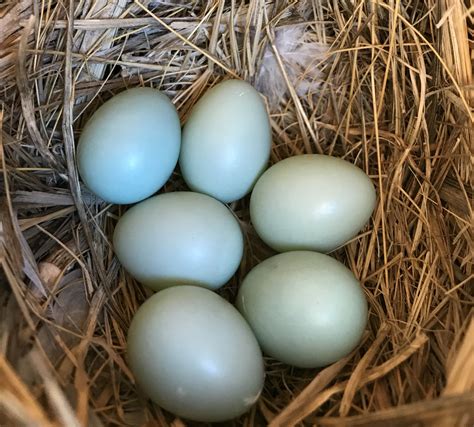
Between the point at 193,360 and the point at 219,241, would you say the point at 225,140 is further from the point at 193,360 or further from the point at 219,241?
the point at 193,360

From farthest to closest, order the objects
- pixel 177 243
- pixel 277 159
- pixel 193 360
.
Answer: pixel 277 159, pixel 177 243, pixel 193 360

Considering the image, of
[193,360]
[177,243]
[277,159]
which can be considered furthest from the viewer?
[277,159]

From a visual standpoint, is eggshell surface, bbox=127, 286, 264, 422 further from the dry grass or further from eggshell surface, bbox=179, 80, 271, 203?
eggshell surface, bbox=179, 80, 271, 203

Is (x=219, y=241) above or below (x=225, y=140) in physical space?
below

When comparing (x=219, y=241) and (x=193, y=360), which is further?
(x=219, y=241)

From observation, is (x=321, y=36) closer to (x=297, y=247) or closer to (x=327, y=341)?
(x=297, y=247)

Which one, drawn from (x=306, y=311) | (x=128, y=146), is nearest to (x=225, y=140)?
(x=128, y=146)

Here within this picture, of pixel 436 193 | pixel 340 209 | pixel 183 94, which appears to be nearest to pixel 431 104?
pixel 436 193

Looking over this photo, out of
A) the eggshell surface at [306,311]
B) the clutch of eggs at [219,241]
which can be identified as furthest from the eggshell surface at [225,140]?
the eggshell surface at [306,311]

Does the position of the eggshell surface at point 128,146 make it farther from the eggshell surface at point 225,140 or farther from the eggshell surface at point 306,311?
the eggshell surface at point 306,311
